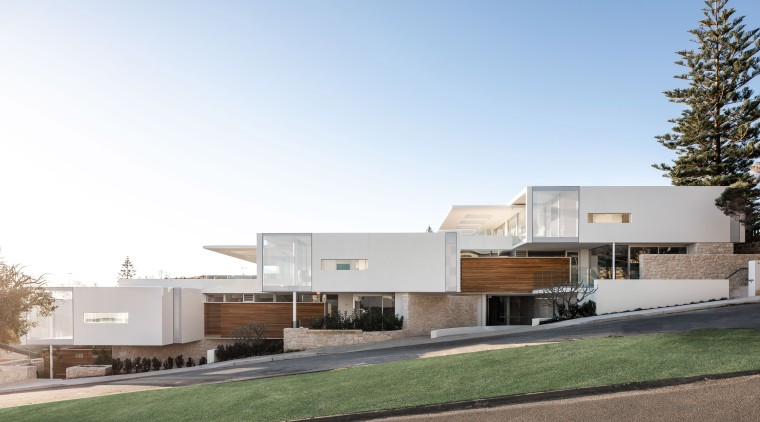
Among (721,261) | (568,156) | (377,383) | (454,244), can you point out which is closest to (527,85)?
(568,156)

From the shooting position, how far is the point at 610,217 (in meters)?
23.3

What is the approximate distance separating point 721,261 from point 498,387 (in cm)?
1756

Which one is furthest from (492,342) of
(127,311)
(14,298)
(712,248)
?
(127,311)

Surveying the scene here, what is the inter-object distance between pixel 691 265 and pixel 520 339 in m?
9.77

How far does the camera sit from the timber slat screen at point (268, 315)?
1032 inches

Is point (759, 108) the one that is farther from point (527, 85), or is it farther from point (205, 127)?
point (205, 127)

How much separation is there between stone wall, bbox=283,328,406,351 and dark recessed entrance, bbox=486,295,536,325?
5687 millimetres

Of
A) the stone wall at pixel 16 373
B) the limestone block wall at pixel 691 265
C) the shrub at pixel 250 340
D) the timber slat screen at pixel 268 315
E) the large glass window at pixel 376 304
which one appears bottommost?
the stone wall at pixel 16 373

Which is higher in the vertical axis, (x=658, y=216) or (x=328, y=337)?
(x=658, y=216)

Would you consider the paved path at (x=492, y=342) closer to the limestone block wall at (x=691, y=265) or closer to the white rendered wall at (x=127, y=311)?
the limestone block wall at (x=691, y=265)

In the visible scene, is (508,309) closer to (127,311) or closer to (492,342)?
(492,342)

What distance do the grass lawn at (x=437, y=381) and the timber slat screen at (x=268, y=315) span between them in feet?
44.3

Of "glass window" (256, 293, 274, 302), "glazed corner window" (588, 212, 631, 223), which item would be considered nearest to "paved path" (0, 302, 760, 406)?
"glazed corner window" (588, 212, 631, 223)

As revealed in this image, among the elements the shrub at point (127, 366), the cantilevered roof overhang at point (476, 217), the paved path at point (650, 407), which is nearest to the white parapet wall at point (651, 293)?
the cantilevered roof overhang at point (476, 217)
